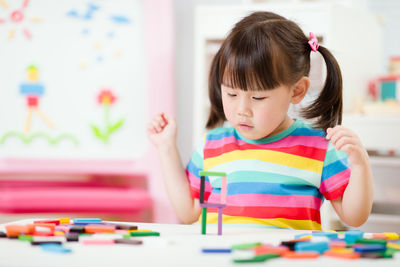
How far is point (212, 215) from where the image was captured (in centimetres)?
99

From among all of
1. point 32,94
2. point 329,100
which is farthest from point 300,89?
point 32,94

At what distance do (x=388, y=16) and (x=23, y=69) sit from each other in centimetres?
146

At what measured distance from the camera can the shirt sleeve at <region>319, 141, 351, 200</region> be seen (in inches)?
37.1

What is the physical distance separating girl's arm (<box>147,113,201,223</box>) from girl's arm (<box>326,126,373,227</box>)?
0.85 feet

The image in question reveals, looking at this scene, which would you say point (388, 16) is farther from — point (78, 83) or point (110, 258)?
point (110, 258)

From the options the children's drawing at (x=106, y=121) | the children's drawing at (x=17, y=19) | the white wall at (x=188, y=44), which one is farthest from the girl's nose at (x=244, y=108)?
the white wall at (x=188, y=44)

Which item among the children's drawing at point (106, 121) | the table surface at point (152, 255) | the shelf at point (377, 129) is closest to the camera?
the table surface at point (152, 255)

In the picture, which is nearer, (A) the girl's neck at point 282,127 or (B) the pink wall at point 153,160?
(A) the girl's neck at point 282,127

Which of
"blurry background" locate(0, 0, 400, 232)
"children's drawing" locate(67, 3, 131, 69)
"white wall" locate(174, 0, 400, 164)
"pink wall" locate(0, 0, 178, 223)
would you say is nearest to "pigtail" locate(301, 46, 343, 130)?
"blurry background" locate(0, 0, 400, 232)

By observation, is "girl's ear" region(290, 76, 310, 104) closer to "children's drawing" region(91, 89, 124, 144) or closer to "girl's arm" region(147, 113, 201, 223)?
"girl's arm" region(147, 113, 201, 223)

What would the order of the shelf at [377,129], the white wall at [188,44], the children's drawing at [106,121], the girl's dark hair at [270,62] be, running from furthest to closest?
the white wall at [188,44] < the children's drawing at [106,121] < the shelf at [377,129] < the girl's dark hair at [270,62]

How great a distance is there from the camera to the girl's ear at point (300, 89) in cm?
99

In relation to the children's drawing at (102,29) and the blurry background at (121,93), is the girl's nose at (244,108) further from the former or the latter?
the children's drawing at (102,29)

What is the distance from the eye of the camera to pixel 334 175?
3.14 ft
